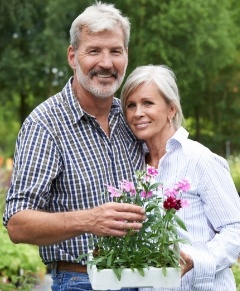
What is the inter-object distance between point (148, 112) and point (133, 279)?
1056mm

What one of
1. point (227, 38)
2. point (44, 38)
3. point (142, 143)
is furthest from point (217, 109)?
point (142, 143)

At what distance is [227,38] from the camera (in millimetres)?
32719

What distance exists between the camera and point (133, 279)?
3191 mm

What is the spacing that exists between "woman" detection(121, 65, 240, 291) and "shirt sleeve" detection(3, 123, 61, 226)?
0.54m

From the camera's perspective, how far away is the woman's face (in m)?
4.00

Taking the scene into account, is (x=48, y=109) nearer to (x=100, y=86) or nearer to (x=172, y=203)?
(x=100, y=86)

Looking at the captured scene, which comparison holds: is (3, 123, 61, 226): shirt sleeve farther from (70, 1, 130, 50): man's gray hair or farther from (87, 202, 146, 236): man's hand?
(70, 1, 130, 50): man's gray hair

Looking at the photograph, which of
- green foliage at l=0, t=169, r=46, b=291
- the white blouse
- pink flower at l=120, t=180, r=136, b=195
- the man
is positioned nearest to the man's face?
the man

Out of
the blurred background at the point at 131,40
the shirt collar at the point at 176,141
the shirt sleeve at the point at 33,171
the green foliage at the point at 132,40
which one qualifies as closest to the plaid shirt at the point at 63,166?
the shirt sleeve at the point at 33,171

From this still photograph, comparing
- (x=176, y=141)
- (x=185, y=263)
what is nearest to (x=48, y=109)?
(x=176, y=141)

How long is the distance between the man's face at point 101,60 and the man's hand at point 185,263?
879 millimetres

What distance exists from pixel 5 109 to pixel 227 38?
Answer: 42.6ft

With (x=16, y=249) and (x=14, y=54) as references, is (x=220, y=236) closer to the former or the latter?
(x=16, y=249)

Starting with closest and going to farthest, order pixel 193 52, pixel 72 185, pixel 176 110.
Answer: pixel 72 185 → pixel 176 110 → pixel 193 52
